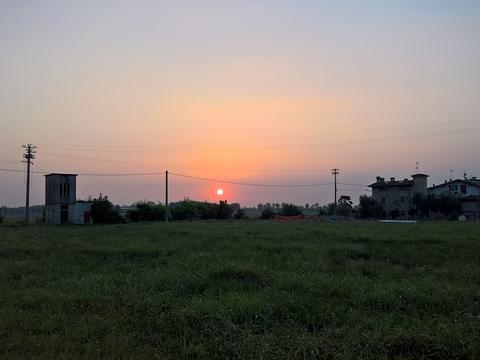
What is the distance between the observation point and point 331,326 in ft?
19.0

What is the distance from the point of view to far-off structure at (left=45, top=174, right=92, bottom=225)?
3925 cm

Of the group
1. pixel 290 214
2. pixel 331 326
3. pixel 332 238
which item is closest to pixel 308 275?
pixel 331 326

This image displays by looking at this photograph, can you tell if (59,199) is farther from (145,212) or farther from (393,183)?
(393,183)

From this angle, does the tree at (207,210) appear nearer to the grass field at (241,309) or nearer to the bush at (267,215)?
the bush at (267,215)

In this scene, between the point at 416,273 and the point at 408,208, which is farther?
the point at 408,208

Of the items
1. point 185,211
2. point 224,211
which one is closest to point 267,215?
point 224,211

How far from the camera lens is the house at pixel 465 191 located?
178 ft

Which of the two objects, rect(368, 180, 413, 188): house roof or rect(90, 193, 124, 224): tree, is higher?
rect(368, 180, 413, 188): house roof

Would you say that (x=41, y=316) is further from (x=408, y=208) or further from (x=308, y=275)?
(x=408, y=208)

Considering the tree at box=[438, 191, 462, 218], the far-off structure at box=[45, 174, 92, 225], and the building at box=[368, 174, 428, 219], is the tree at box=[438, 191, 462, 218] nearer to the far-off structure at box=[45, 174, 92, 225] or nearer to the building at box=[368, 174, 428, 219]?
the building at box=[368, 174, 428, 219]

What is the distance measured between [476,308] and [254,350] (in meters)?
4.40

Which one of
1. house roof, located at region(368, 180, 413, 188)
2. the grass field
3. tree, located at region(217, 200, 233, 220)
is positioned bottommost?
the grass field

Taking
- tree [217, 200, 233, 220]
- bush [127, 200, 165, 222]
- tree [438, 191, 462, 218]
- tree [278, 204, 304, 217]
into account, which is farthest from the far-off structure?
tree [438, 191, 462, 218]

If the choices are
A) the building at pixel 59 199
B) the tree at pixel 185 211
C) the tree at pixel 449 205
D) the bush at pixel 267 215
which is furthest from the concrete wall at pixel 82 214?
the tree at pixel 449 205
